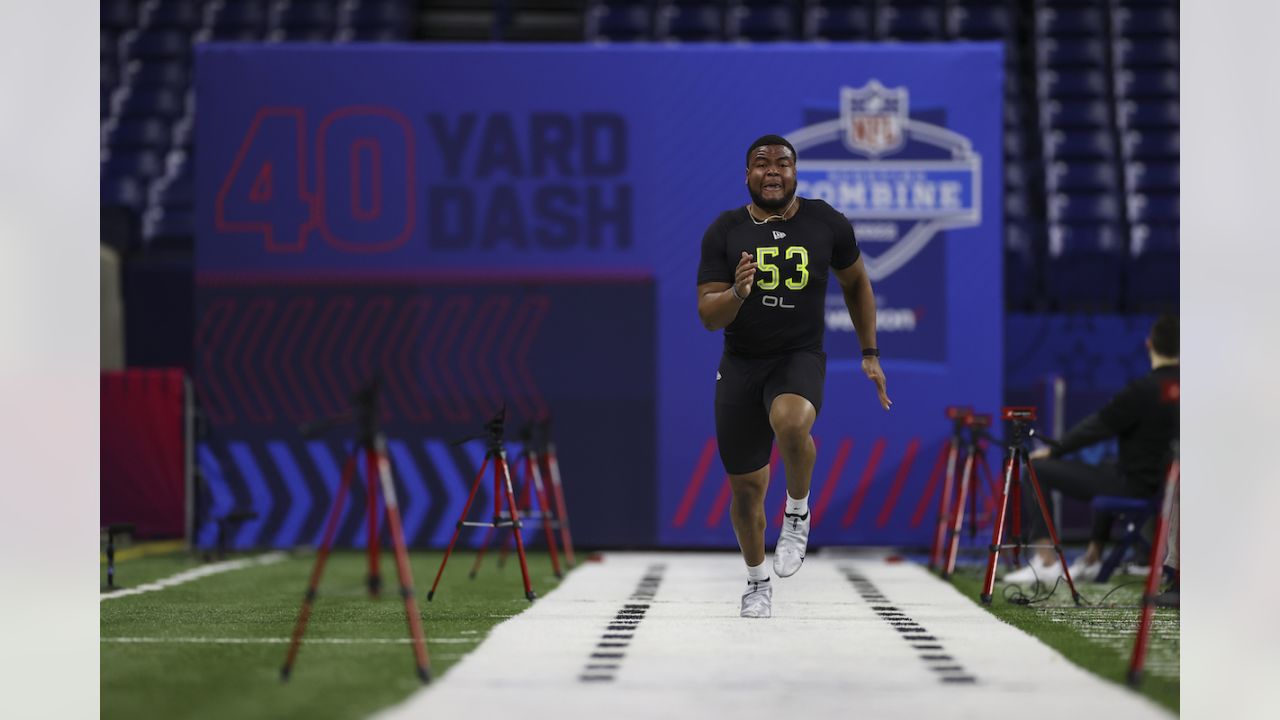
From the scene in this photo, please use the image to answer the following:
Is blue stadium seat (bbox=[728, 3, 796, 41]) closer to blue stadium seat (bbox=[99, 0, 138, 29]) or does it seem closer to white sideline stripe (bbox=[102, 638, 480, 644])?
blue stadium seat (bbox=[99, 0, 138, 29])

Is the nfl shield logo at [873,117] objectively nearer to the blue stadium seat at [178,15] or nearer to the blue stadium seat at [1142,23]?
the blue stadium seat at [1142,23]

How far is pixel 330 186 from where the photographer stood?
31.6 ft

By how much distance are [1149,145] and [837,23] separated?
301 cm

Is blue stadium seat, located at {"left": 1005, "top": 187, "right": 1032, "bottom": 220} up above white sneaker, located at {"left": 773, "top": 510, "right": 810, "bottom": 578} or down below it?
above

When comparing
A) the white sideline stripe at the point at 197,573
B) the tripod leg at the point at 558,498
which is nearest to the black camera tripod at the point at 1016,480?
the tripod leg at the point at 558,498

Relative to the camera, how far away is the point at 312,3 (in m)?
14.4

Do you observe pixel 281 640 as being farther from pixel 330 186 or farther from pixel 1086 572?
pixel 330 186

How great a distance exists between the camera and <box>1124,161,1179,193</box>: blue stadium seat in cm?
1338

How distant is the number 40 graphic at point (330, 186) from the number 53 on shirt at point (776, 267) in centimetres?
458

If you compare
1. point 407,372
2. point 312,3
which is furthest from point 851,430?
point 312,3

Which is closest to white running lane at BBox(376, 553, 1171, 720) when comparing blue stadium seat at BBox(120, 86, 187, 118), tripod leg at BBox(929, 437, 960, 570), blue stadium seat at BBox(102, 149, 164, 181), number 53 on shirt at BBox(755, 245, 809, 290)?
number 53 on shirt at BBox(755, 245, 809, 290)

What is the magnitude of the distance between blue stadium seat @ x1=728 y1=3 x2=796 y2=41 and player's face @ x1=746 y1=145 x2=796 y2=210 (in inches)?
351

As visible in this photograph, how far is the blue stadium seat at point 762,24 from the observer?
46.4ft
